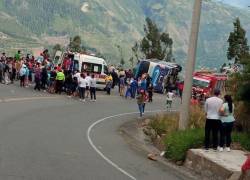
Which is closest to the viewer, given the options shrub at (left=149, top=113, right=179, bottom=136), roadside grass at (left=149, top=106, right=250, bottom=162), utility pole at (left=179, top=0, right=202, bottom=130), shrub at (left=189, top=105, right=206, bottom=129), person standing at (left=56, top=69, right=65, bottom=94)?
roadside grass at (left=149, top=106, right=250, bottom=162)

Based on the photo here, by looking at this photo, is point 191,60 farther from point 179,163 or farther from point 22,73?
point 22,73

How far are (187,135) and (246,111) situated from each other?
382cm

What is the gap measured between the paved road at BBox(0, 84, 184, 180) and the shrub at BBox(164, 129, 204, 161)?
0.93 meters

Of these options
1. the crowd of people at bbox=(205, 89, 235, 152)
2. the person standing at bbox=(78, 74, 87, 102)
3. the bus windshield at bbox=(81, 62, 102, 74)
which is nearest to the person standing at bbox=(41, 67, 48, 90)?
the person standing at bbox=(78, 74, 87, 102)

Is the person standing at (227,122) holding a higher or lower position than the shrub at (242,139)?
→ higher

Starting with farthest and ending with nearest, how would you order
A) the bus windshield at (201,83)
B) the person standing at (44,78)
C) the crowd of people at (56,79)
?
the bus windshield at (201,83) < the person standing at (44,78) < the crowd of people at (56,79)

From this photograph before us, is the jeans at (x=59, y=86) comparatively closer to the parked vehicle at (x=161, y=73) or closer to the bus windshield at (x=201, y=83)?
the bus windshield at (x=201, y=83)

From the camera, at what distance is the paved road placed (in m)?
13.9

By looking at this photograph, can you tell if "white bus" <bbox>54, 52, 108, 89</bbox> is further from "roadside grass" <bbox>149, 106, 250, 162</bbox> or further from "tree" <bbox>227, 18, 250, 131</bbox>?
"tree" <bbox>227, 18, 250, 131</bbox>

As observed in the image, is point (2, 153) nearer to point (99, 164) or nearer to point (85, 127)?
point (99, 164)

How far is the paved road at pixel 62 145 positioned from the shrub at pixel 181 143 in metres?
0.93

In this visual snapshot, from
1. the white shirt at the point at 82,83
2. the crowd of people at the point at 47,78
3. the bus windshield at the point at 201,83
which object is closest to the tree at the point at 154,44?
the bus windshield at the point at 201,83

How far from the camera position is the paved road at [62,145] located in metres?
13.9

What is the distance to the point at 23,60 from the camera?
45.0m
